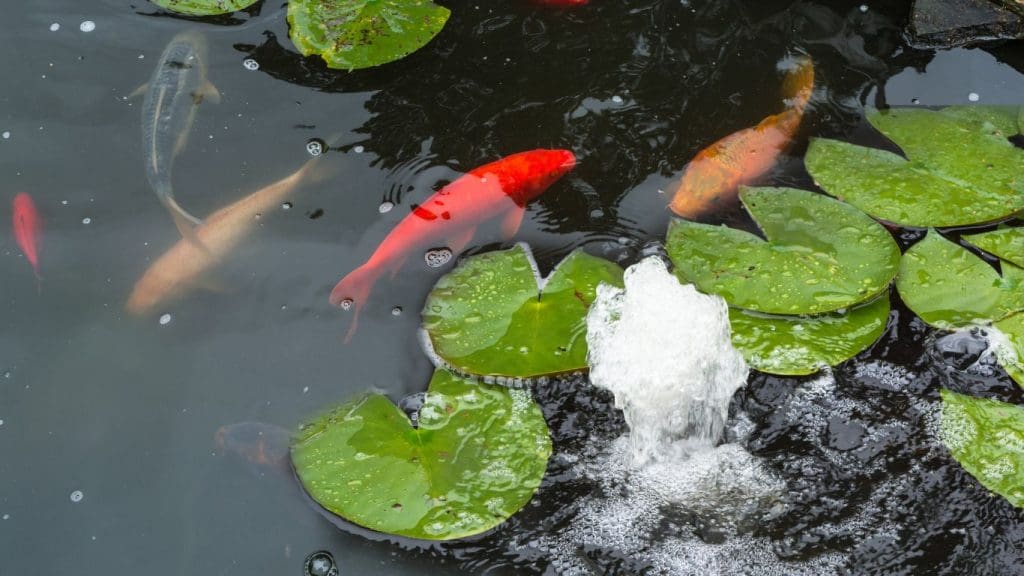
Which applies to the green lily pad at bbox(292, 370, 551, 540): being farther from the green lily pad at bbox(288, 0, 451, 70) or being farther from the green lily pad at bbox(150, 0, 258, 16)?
the green lily pad at bbox(150, 0, 258, 16)

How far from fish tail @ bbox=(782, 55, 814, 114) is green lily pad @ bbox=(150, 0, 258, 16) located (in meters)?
2.09

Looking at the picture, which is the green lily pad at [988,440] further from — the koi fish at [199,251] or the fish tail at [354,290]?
the koi fish at [199,251]

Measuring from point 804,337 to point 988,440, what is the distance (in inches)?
20.3

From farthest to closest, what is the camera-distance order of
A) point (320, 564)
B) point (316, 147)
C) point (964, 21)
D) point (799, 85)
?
point (964, 21)
point (799, 85)
point (316, 147)
point (320, 564)

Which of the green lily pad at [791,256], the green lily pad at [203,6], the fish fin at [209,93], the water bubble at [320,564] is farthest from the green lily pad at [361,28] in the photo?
the water bubble at [320,564]

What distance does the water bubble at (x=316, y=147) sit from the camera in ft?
9.83

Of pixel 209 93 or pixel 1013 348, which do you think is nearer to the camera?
pixel 1013 348

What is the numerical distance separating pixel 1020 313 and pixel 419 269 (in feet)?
5.71

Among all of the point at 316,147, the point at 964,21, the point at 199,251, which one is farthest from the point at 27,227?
the point at 964,21

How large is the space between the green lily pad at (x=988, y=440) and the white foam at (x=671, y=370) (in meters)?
0.55

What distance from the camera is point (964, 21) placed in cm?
327

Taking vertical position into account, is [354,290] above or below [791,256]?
below

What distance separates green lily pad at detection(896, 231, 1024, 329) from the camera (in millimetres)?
2428

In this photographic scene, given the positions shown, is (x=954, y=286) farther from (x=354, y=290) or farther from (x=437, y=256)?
(x=354, y=290)
